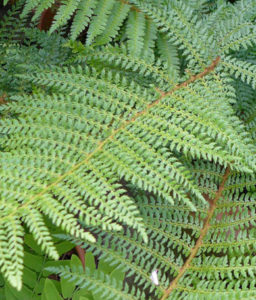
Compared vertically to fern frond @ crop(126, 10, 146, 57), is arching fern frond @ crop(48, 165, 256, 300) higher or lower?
lower

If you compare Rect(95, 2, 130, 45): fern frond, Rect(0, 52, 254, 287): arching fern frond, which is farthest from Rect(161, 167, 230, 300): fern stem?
Rect(95, 2, 130, 45): fern frond

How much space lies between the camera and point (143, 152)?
132 cm

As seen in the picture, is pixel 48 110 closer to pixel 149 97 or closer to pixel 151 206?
pixel 149 97

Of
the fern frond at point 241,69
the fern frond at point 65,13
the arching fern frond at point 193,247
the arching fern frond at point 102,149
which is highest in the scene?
the fern frond at point 241,69

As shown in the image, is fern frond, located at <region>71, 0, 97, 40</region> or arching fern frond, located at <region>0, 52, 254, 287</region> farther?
fern frond, located at <region>71, 0, 97, 40</region>

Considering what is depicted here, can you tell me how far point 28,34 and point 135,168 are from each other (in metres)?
1.11

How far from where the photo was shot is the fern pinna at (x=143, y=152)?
115cm

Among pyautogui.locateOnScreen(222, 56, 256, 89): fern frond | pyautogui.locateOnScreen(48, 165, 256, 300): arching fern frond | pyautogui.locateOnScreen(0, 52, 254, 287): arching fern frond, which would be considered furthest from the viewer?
pyautogui.locateOnScreen(222, 56, 256, 89): fern frond

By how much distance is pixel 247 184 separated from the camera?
5.27 feet

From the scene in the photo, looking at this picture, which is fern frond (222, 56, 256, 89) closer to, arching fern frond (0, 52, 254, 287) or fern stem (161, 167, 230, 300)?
arching fern frond (0, 52, 254, 287)

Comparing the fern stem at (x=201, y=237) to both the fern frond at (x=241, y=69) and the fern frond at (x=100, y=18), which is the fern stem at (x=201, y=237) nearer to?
the fern frond at (x=241, y=69)

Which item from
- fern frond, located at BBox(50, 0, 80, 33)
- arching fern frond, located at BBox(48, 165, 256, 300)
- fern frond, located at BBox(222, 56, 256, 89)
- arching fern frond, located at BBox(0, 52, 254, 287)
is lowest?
→ arching fern frond, located at BBox(48, 165, 256, 300)

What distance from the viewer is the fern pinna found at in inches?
45.4

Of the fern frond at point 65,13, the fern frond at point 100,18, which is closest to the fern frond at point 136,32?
the fern frond at point 100,18
